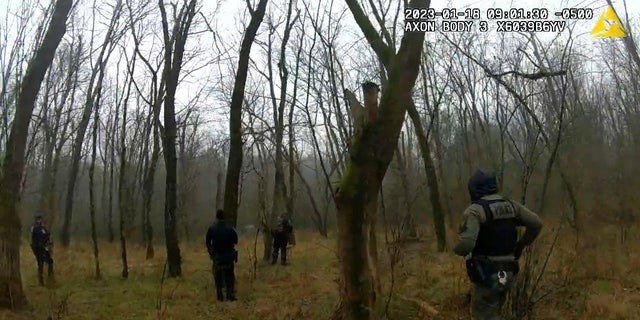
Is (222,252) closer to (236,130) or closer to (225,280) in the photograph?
(225,280)

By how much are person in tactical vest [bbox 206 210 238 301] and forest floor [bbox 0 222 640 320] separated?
1.03 feet

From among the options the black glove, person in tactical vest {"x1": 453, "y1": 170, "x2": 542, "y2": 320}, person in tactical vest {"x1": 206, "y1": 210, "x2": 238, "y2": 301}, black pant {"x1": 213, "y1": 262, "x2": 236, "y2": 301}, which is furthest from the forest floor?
the black glove

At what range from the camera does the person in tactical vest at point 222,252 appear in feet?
29.7

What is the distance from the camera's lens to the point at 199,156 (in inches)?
1430

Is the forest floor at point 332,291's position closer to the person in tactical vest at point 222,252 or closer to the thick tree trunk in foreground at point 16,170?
the person in tactical vest at point 222,252

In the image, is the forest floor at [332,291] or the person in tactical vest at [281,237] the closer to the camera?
the forest floor at [332,291]

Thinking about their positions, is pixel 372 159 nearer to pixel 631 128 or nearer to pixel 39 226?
pixel 39 226

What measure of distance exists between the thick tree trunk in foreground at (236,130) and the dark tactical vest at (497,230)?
23.2 feet

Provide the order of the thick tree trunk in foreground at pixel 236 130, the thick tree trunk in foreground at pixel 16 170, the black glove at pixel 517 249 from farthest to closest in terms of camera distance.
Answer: the thick tree trunk in foreground at pixel 236 130 < the thick tree trunk in foreground at pixel 16 170 < the black glove at pixel 517 249

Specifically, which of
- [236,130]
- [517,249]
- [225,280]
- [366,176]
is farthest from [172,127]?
[517,249]

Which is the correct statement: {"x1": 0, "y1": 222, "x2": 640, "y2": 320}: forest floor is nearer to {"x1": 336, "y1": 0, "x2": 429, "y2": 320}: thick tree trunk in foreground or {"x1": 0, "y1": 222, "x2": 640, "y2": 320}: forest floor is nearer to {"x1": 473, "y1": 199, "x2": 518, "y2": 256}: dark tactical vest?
{"x1": 336, "y1": 0, "x2": 429, "y2": 320}: thick tree trunk in foreground

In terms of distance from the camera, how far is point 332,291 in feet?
29.9

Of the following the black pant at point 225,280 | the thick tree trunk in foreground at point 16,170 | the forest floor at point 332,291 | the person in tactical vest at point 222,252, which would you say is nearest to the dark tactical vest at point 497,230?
the forest floor at point 332,291

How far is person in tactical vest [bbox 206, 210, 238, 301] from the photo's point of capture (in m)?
9.04
